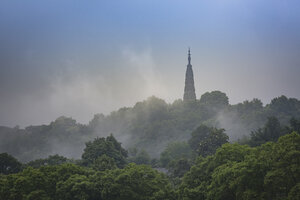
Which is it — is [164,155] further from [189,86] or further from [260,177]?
[189,86]

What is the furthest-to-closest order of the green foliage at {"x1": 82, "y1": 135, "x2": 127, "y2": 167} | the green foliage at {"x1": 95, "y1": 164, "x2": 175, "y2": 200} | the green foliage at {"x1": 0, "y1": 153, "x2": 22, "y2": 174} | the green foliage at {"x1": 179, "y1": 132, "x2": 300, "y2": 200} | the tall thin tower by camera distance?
the tall thin tower, the green foliage at {"x1": 82, "y1": 135, "x2": 127, "y2": 167}, the green foliage at {"x1": 0, "y1": 153, "x2": 22, "y2": 174}, the green foliage at {"x1": 95, "y1": 164, "x2": 175, "y2": 200}, the green foliage at {"x1": 179, "y1": 132, "x2": 300, "y2": 200}

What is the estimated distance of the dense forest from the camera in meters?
29.3

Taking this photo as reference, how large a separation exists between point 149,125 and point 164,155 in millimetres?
32326

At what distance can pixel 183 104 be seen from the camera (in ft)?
399

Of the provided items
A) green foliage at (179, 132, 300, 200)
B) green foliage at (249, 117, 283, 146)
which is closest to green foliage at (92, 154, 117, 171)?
green foliage at (179, 132, 300, 200)

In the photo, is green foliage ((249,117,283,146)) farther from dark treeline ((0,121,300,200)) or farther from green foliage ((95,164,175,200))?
green foliage ((95,164,175,200))

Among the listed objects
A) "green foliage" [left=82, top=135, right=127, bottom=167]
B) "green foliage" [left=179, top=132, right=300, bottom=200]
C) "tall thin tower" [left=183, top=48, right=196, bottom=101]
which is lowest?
"green foliage" [left=179, top=132, right=300, bottom=200]

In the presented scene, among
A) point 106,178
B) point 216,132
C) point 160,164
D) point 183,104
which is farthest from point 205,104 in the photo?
point 106,178

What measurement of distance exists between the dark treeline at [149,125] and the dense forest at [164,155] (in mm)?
269

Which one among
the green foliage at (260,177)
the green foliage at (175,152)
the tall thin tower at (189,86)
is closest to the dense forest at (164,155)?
the green foliage at (260,177)

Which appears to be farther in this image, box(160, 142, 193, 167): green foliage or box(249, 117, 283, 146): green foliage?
box(160, 142, 193, 167): green foliage

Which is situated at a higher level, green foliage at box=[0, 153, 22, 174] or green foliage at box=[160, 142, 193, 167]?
green foliage at box=[160, 142, 193, 167]

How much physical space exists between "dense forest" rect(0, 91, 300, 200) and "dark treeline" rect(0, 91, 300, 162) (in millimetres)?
269

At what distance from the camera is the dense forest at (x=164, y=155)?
29.3m
